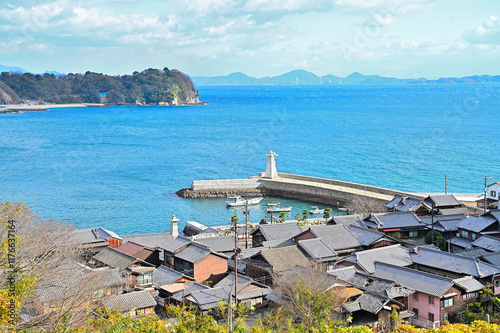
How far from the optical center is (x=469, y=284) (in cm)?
1659

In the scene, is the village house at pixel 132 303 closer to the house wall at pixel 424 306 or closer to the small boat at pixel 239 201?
the house wall at pixel 424 306

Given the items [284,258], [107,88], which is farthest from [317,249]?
[107,88]

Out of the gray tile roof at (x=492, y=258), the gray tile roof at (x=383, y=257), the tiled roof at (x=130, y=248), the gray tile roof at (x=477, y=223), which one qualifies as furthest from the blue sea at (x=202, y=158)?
the gray tile roof at (x=492, y=258)

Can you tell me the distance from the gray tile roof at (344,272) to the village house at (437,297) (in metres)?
1.43

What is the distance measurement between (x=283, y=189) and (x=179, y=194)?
840 centimetres

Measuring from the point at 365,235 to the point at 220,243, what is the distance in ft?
20.6

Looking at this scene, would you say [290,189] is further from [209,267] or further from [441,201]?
[209,267]

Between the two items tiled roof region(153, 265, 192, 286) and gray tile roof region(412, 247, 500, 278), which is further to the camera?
tiled roof region(153, 265, 192, 286)

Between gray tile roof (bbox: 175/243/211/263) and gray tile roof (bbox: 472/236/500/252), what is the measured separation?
10924mm

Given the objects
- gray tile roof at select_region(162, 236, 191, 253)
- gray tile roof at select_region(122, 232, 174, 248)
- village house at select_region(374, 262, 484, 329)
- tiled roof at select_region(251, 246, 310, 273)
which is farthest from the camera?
gray tile roof at select_region(122, 232, 174, 248)

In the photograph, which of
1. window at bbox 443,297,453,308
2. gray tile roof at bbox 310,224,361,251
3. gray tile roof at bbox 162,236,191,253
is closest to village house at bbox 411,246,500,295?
window at bbox 443,297,453,308

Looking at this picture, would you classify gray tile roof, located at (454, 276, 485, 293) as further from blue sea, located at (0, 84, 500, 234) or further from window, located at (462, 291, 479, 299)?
blue sea, located at (0, 84, 500, 234)

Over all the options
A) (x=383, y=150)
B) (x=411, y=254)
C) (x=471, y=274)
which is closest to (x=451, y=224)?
(x=411, y=254)

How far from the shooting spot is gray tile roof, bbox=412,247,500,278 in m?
17.4
